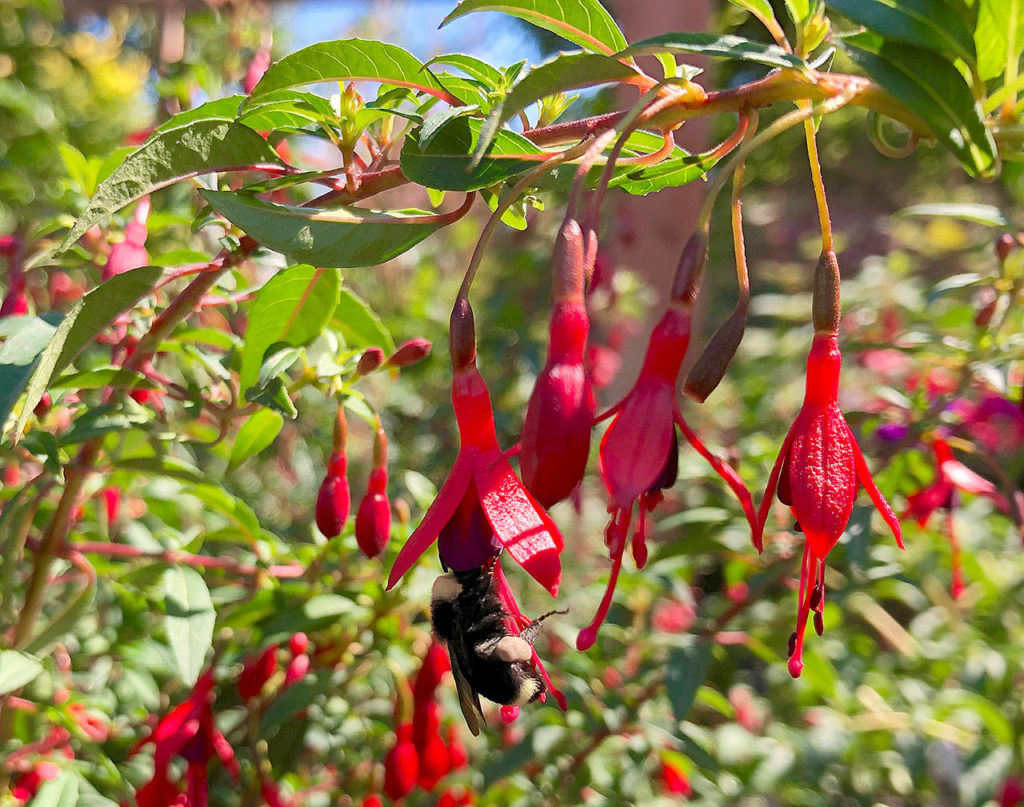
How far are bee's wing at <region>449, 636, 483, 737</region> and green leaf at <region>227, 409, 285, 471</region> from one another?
303 millimetres

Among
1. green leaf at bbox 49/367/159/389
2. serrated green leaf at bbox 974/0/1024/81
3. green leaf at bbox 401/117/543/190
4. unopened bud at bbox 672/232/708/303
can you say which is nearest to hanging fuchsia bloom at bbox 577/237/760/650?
unopened bud at bbox 672/232/708/303

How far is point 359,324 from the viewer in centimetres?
83

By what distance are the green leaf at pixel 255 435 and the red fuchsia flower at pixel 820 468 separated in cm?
48

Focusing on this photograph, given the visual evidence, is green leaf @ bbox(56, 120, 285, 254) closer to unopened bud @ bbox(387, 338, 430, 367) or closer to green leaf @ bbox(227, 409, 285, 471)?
unopened bud @ bbox(387, 338, 430, 367)

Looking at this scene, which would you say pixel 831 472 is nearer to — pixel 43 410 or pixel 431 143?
pixel 431 143

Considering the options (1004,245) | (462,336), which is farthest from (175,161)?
(1004,245)

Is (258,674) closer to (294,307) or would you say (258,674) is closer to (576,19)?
(294,307)

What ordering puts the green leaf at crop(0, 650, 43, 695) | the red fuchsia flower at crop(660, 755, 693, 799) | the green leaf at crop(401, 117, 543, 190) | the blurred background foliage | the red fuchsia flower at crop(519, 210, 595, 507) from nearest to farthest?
the red fuchsia flower at crop(519, 210, 595, 507)
the green leaf at crop(401, 117, 543, 190)
the green leaf at crop(0, 650, 43, 695)
the blurred background foliage
the red fuchsia flower at crop(660, 755, 693, 799)

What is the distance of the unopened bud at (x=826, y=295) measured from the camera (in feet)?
1.54

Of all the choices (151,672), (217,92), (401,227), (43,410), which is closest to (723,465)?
(401,227)

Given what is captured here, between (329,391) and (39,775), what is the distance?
0.44 m

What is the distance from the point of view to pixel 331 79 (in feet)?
1.69

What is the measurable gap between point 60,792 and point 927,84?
0.77 m

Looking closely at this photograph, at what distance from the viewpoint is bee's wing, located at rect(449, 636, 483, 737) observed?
0.56m
